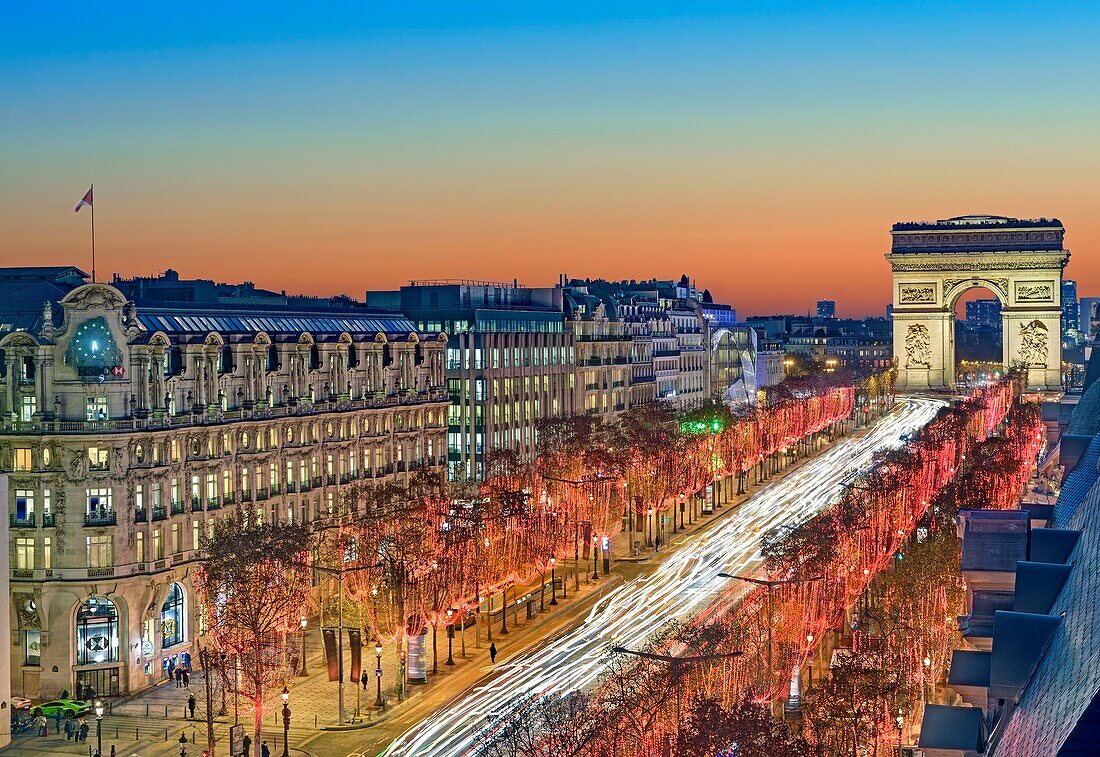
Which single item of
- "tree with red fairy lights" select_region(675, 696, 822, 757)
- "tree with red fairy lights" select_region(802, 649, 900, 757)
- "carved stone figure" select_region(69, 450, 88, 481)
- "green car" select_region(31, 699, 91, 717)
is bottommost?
"green car" select_region(31, 699, 91, 717)

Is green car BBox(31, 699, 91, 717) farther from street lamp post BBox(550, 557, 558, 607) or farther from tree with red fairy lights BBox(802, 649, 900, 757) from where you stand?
tree with red fairy lights BBox(802, 649, 900, 757)

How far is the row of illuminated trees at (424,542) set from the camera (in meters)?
76.6

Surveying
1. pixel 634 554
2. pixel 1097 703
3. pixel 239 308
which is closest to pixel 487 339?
pixel 634 554

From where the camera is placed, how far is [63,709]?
74062 mm

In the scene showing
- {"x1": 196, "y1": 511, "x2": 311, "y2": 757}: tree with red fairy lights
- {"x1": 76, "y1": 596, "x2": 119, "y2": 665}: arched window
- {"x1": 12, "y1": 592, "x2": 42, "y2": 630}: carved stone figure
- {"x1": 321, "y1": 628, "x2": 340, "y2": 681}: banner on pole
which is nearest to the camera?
{"x1": 196, "y1": 511, "x2": 311, "y2": 757}: tree with red fairy lights

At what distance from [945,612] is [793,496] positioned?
64.6 m

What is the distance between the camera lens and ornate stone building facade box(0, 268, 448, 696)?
79.6 m

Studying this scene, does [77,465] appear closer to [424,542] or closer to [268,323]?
[424,542]

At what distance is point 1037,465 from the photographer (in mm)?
151750

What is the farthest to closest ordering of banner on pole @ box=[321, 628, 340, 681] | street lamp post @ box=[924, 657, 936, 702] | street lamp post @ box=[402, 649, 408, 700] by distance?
1. banner on pole @ box=[321, 628, 340, 681]
2. street lamp post @ box=[402, 649, 408, 700]
3. street lamp post @ box=[924, 657, 936, 702]

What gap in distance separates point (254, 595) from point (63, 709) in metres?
10.3

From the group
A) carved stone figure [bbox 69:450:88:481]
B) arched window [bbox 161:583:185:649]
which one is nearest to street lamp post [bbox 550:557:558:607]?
arched window [bbox 161:583:185:649]

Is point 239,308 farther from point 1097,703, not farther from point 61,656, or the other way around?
point 1097,703

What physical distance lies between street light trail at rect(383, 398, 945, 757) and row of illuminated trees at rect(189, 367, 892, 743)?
215 inches
